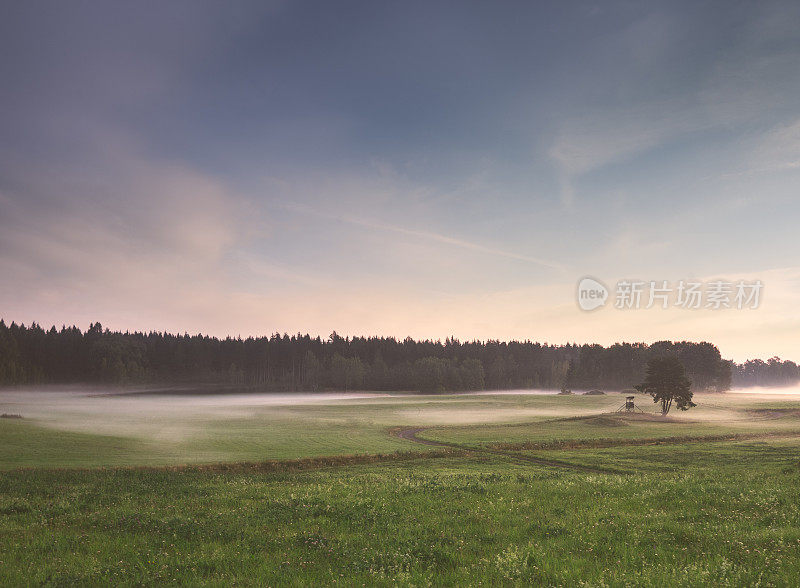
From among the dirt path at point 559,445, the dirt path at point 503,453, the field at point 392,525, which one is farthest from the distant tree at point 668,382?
the field at point 392,525

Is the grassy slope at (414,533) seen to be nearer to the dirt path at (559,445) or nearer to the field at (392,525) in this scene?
the field at (392,525)

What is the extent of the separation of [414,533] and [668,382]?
101045 mm

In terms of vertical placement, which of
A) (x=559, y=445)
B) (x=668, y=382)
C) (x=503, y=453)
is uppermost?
(x=668, y=382)

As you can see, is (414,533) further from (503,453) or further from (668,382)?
(668,382)

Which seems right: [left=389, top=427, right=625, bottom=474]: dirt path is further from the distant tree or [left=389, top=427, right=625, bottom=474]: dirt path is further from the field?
the distant tree

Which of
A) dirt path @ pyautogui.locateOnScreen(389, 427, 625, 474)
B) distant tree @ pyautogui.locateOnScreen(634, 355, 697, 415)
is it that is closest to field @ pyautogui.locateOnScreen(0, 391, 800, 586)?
dirt path @ pyautogui.locateOnScreen(389, 427, 625, 474)

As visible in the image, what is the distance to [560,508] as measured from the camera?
17281 mm

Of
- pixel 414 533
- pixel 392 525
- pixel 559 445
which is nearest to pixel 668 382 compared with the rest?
pixel 559 445

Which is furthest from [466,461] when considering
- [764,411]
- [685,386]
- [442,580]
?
[764,411]

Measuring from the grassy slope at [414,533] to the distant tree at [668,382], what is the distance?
3254 inches

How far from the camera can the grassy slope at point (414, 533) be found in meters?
11.5

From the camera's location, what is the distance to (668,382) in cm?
9944

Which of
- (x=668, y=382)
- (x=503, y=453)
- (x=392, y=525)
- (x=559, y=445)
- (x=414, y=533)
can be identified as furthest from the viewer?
(x=668, y=382)

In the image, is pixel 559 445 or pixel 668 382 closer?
pixel 559 445
